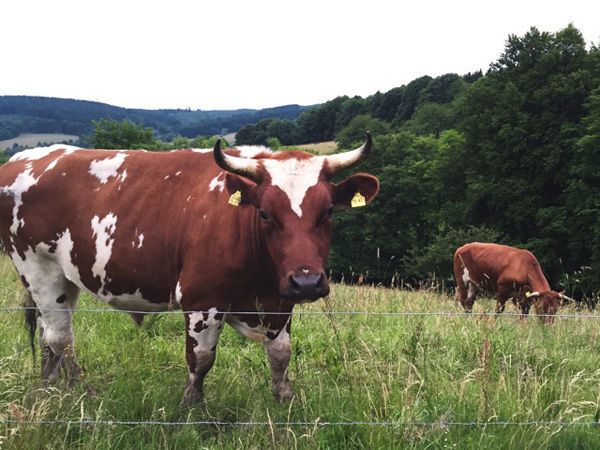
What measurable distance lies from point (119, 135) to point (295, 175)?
49983 mm

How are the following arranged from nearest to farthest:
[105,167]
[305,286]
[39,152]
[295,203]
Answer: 1. [305,286]
2. [295,203]
3. [105,167]
4. [39,152]

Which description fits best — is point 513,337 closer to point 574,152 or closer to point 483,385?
point 483,385

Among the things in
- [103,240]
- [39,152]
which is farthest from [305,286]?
[39,152]

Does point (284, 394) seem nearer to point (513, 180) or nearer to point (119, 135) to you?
point (513, 180)

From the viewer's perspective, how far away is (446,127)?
198 ft

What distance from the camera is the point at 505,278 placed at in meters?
11.9

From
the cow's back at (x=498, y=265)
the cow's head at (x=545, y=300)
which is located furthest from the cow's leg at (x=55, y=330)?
the cow's back at (x=498, y=265)

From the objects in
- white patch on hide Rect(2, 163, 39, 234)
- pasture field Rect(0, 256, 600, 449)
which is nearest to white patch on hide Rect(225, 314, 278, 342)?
pasture field Rect(0, 256, 600, 449)

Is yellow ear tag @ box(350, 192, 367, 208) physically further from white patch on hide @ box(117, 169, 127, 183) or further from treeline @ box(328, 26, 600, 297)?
treeline @ box(328, 26, 600, 297)

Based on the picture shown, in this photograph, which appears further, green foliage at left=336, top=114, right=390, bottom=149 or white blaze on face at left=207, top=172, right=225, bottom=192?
green foliage at left=336, top=114, right=390, bottom=149

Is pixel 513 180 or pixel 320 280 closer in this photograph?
pixel 320 280

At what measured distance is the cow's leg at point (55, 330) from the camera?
4414 millimetres

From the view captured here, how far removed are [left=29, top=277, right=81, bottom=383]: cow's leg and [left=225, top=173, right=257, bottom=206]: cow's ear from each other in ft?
6.33

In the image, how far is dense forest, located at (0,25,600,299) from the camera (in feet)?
85.5
